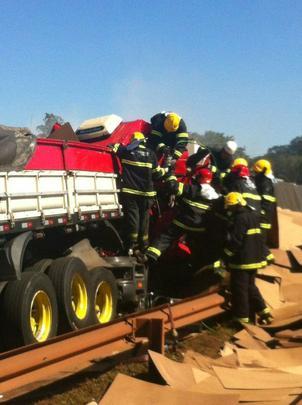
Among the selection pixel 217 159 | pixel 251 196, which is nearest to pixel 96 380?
pixel 251 196

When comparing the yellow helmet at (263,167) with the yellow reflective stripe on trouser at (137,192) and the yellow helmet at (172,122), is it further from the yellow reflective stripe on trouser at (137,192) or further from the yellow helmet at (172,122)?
the yellow reflective stripe on trouser at (137,192)

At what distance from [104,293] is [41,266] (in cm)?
146

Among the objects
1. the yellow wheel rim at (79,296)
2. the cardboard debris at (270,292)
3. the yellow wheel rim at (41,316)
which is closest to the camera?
the yellow wheel rim at (41,316)

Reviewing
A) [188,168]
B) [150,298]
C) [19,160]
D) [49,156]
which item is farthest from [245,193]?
[19,160]

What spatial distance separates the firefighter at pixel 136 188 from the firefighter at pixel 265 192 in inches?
84.3

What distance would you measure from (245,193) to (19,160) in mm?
4203

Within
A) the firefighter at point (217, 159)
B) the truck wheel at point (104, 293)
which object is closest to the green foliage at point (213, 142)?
the firefighter at point (217, 159)

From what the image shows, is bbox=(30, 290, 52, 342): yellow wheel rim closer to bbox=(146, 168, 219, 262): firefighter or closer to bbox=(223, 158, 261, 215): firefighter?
bbox=(146, 168, 219, 262): firefighter

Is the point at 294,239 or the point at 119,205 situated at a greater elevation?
the point at 119,205

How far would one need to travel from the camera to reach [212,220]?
33.0ft

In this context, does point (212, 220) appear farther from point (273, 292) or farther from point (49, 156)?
point (49, 156)

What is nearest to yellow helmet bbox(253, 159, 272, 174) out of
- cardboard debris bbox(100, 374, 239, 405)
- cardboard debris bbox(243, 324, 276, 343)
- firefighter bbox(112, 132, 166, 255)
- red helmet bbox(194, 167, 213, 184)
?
red helmet bbox(194, 167, 213, 184)

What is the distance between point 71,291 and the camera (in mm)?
7574

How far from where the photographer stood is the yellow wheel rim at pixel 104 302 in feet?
28.0
